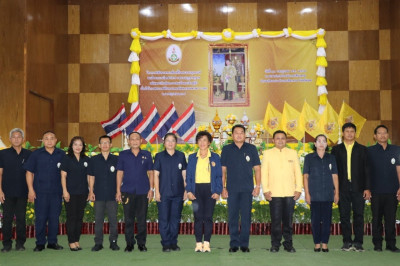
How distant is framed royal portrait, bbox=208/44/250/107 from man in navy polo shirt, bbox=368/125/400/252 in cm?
752

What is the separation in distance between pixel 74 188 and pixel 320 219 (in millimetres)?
2700

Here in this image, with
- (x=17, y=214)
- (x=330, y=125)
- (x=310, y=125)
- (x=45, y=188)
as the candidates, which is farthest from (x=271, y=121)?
(x=17, y=214)

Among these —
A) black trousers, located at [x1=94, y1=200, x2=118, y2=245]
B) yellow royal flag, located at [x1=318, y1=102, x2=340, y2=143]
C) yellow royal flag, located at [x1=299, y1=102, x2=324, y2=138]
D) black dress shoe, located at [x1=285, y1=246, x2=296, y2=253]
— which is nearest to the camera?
black dress shoe, located at [x1=285, y1=246, x2=296, y2=253]

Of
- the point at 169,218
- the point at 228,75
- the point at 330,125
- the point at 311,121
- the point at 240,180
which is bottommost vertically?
the point at 169,218

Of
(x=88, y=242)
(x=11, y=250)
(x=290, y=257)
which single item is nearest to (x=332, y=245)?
(x=290, y=257)

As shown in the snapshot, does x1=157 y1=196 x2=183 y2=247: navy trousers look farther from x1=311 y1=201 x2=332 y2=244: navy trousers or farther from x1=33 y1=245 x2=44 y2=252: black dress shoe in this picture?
x1=311 y1=201 x2=332 y2=244: navy trousers

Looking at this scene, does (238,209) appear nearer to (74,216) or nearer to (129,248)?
(129,248)

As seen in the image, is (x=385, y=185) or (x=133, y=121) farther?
Answer: (x=133, y=121)

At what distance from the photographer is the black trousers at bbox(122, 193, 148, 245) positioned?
536 centimetres

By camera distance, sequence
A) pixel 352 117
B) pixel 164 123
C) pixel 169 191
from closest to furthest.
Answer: pixel 169 191 → pixel 164 123 → pixel 352 117

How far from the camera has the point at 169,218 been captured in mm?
5406

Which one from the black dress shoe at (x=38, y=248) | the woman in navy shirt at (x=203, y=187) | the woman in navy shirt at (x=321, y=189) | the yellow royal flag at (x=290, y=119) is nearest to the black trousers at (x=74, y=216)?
the black dress shoe at (x=38, y=248)

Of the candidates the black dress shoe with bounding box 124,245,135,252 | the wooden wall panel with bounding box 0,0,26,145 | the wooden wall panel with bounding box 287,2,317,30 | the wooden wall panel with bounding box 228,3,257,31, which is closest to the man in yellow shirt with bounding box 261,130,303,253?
the black dress shoe with bounding box 124,245,135,252

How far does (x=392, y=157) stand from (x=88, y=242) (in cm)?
366
